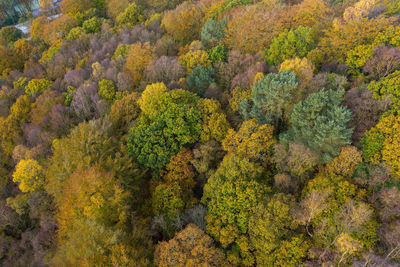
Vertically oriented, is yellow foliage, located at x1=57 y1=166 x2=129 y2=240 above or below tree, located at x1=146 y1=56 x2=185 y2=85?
below

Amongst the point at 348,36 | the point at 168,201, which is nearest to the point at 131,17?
the point at 348,36

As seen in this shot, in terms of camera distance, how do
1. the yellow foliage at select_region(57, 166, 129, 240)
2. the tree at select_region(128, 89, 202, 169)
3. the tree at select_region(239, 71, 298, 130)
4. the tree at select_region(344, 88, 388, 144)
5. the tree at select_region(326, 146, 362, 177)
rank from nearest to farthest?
the tree at select_region(326, 146, 362, 177) < the tree at select_region(344, 88, 388, 144) < the yellow foliage at select_region(57, 166, 129, 240) < the tree at select_region(239, 71, 298, 130) < the tree at select_region(128, 89, 202, 169)

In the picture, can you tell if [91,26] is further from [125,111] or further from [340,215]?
[340,215]

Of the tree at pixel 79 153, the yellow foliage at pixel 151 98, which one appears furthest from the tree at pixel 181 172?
the yellow foliage at pixel 151 98

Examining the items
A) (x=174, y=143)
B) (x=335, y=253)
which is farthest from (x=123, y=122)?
(x=335, y=253)

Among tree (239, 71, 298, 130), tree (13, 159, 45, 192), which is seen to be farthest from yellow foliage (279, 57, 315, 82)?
tree (13, 159, 45, 192)

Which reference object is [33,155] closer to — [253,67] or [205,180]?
[205,180]

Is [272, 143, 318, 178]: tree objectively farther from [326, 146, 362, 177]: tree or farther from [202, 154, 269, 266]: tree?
[202, 154, 269, 266]: tree
